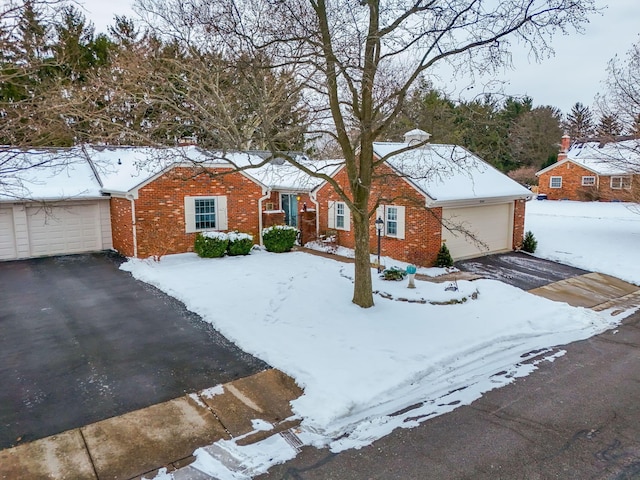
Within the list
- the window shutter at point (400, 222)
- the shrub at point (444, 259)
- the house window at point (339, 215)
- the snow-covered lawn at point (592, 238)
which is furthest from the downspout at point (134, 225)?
the snow-covered lawn at point (592, 238)

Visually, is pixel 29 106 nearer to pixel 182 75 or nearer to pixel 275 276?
pixel 275 276

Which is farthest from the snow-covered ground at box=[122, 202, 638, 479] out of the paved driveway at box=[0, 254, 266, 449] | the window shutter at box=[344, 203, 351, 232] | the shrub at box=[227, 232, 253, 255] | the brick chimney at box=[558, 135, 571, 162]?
the brick chimney at box=[558, 135, 571, 162]

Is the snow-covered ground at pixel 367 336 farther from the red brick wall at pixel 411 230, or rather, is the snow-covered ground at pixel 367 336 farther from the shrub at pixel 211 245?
the red brick wall at pixel 411 230

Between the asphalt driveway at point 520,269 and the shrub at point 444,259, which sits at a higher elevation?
the shrub at point 444,259

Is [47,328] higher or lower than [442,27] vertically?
lower

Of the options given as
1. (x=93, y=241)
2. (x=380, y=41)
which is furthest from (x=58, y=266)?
(x=380, y=41)

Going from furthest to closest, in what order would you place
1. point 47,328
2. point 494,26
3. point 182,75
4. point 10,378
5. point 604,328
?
point 182,75, point 604,328, point 47,328, point 494,26, point 10,378

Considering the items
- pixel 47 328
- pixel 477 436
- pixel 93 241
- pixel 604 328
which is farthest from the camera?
pixel 93 241
